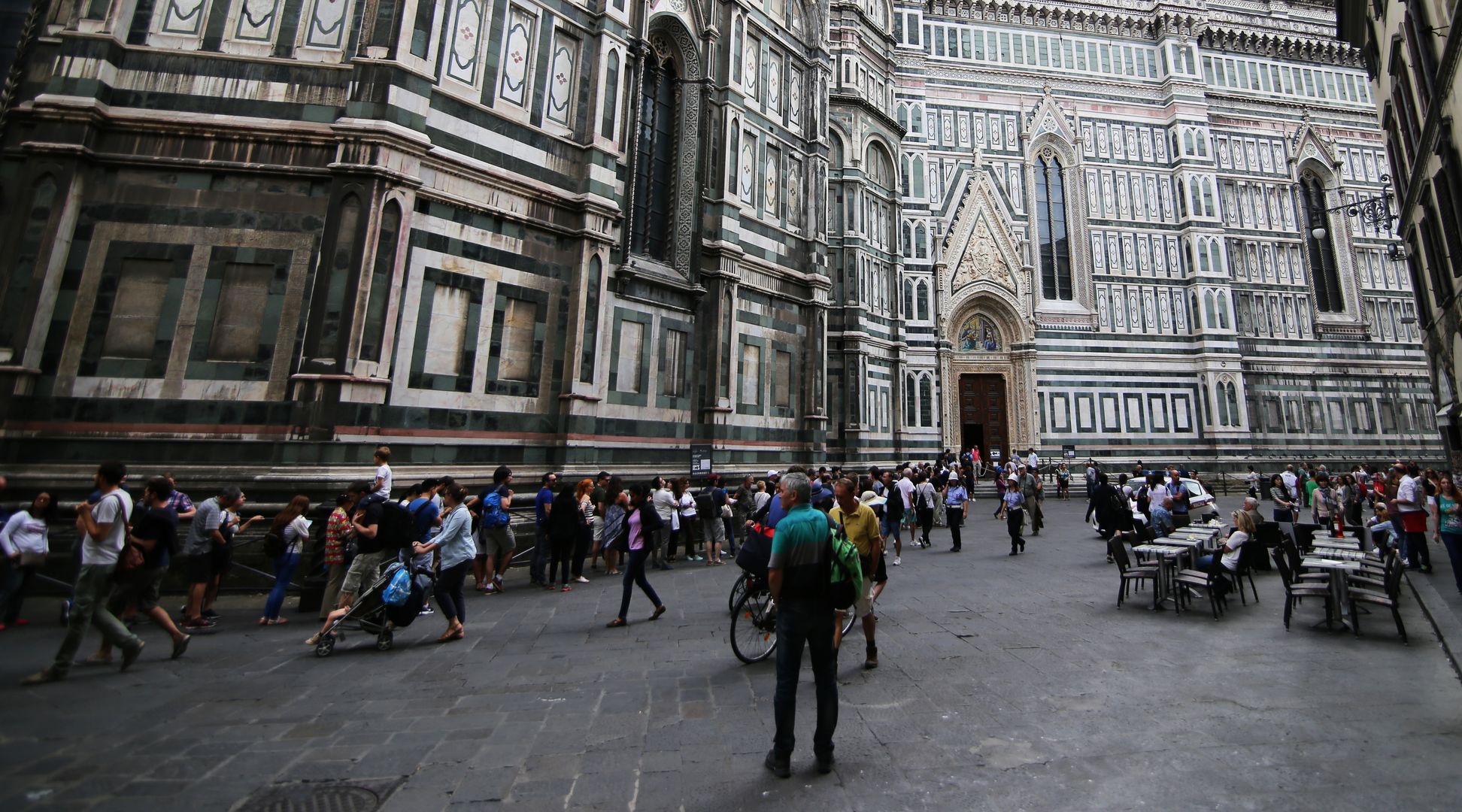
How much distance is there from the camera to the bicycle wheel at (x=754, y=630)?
6.01 metres

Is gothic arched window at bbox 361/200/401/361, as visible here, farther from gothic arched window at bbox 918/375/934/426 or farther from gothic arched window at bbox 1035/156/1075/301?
gothic arched window at bbox 1035/156/1075/301

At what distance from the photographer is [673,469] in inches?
575

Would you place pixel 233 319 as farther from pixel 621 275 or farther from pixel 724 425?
pixel 724 425

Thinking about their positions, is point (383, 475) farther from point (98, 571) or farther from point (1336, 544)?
point (1336, 544)

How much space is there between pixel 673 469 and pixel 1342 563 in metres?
11.4

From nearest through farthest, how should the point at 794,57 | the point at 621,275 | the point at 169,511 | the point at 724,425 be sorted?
the point at 169,511, the point at 621,275, the point at 724,425, the point at 794,57

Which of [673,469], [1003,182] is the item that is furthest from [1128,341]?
[673,469]

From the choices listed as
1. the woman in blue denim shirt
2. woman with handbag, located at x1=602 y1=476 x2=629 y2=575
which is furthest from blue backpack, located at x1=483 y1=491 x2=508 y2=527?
the woman in blue denim shirt

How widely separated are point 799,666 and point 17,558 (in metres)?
8.98

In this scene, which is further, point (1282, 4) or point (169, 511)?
point (1282, 4)

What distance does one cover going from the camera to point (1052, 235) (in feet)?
104

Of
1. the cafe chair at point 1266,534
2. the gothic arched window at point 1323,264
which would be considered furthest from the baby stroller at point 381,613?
the gothic arched window at point 1323,264

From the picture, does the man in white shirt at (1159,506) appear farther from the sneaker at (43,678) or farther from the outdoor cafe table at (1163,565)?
the sneaker at (43,678)

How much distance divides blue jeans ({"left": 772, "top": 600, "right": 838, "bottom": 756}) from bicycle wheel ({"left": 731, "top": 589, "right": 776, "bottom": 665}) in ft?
6.74
